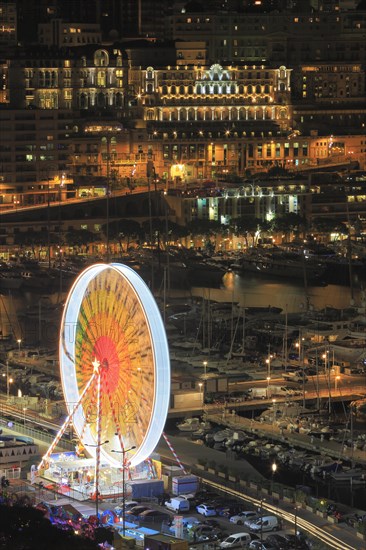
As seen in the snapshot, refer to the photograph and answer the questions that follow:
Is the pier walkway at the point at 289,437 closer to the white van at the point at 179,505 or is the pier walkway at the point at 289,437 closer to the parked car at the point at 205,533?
the white van at the point at 179,505

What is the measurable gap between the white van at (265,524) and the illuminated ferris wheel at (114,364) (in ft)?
5.21

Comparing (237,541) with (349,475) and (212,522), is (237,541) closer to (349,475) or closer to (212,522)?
(212,522)

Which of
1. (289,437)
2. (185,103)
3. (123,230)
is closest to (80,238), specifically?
(123,230)

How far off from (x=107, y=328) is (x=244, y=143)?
33.0 metres

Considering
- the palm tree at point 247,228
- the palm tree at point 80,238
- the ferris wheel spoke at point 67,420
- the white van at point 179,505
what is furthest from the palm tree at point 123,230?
the white van at point 179,505

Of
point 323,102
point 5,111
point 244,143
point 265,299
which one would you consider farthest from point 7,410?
point 323,102

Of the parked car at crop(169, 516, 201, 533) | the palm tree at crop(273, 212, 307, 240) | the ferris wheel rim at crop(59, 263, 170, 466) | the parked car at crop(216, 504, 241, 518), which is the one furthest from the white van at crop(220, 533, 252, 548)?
the palm tree at crop(273, 212, 307, 240)

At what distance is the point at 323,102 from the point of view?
193 ft

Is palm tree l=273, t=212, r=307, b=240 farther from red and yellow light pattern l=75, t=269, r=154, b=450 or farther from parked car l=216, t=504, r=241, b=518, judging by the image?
parked car l=216, t=504, r=241, b=518

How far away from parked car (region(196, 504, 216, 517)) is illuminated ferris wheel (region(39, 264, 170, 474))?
0.83 meters

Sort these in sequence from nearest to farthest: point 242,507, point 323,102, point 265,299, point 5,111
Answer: point 242,507 < point 265,299 < point 5,111 < point 323,102

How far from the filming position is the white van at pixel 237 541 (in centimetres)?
1841

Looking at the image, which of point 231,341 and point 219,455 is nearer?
point 219,455

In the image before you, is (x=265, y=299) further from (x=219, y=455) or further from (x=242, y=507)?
(x=242, y=507)
